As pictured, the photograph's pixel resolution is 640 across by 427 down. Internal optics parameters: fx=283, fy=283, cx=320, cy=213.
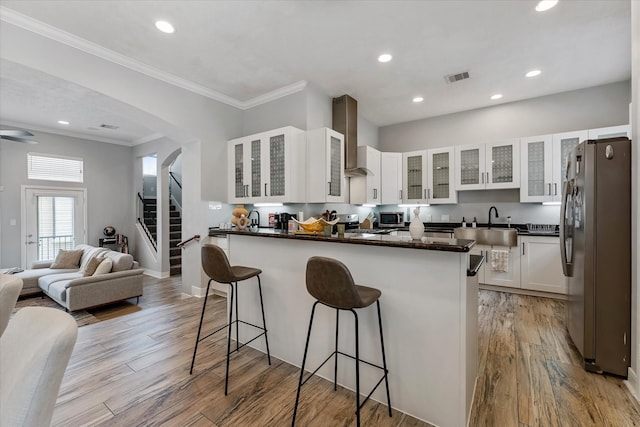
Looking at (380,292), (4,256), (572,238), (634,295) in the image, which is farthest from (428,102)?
(4,256)

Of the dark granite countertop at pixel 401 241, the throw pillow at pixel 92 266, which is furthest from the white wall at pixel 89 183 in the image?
the dark granite countertop at pixel 401 241

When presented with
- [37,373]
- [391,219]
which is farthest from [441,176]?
[37,373]

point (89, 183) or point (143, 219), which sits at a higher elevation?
point (89, 183)

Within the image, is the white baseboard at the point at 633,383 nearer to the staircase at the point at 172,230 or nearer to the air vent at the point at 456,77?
the air vent at the point at 456,77

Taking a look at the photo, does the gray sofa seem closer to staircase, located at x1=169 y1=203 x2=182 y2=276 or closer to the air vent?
staircase, located at x1=169 y1=203 x2=182 y2=276

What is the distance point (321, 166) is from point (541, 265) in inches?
139

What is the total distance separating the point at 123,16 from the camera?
2.66 meters

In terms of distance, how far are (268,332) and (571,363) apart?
2697 millimetres

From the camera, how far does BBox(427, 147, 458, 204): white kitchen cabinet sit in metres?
5.10

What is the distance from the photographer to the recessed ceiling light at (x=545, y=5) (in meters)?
2.49

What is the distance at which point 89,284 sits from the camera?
3.78 metres

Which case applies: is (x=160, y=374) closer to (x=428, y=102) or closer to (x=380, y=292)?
(x=380, y=292)

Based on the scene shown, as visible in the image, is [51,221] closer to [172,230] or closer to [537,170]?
[172,230]

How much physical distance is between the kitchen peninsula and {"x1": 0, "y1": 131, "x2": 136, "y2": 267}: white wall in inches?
234
